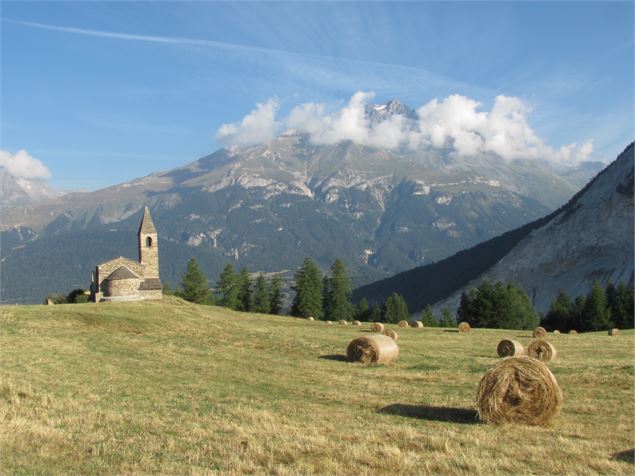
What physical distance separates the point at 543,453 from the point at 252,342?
2726 cm

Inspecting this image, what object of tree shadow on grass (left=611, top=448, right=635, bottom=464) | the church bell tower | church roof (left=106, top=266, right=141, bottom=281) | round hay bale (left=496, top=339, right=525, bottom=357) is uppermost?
the church bell tower

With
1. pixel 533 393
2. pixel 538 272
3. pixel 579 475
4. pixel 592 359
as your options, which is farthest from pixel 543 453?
pixel 538 272

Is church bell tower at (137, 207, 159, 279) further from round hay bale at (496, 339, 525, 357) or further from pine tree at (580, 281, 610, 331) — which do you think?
pine tree at (580, 281, 610, 331)

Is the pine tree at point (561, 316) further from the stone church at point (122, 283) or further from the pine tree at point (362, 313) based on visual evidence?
the stone church at point (122, 283)

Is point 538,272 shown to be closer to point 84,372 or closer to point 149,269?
point 149,269

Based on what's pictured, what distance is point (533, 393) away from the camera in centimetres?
1583

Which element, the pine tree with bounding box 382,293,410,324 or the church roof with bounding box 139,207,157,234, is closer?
the church roof with bounding box 139,207,157,234

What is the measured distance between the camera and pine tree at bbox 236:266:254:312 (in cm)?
9631

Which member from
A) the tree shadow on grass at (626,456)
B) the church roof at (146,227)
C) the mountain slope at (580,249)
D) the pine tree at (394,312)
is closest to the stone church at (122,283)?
the church roof at (146,227)

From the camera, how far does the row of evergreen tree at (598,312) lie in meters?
82.0

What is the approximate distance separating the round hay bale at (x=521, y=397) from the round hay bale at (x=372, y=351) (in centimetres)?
1266

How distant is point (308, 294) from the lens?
89875 millimetres

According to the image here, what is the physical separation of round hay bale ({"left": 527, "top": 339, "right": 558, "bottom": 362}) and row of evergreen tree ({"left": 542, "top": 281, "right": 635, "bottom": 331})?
57.9 m

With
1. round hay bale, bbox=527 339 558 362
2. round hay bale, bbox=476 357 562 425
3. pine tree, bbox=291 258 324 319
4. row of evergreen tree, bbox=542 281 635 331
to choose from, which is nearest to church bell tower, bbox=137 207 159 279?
pine tree, bbox=291 258 324 319
